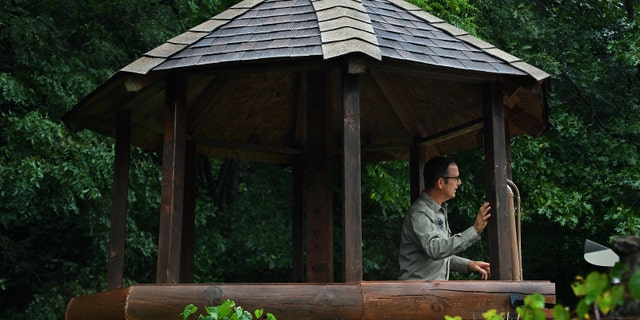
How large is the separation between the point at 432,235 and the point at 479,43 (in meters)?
1.31

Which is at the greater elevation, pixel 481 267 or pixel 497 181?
pixel 497 181

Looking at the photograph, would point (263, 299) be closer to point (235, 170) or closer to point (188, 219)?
point (188, 219)

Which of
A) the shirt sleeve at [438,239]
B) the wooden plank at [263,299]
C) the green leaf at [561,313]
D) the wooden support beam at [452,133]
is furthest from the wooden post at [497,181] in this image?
the green leaf at [561,313]

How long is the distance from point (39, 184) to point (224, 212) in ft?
14.4

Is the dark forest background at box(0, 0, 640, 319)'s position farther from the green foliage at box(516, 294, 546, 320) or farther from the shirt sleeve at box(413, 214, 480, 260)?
the green foliage at box(516, 294, 546, 320)

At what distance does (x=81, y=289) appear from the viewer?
398 inches

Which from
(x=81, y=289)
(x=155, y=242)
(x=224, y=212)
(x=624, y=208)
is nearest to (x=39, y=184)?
(x=81, y=289)

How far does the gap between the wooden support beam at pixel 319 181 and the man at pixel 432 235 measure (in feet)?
2.43

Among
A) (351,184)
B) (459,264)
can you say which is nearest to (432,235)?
(459,264)

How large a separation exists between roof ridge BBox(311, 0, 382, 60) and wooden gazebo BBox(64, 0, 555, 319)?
0.01 meters

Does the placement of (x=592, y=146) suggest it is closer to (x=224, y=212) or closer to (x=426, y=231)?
(x=224, y=212)

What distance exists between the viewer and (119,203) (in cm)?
616

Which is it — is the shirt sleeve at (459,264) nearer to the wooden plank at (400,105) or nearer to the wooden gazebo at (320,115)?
the wooden gazebo at (320,115)

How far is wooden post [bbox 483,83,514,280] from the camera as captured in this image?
532 cm
